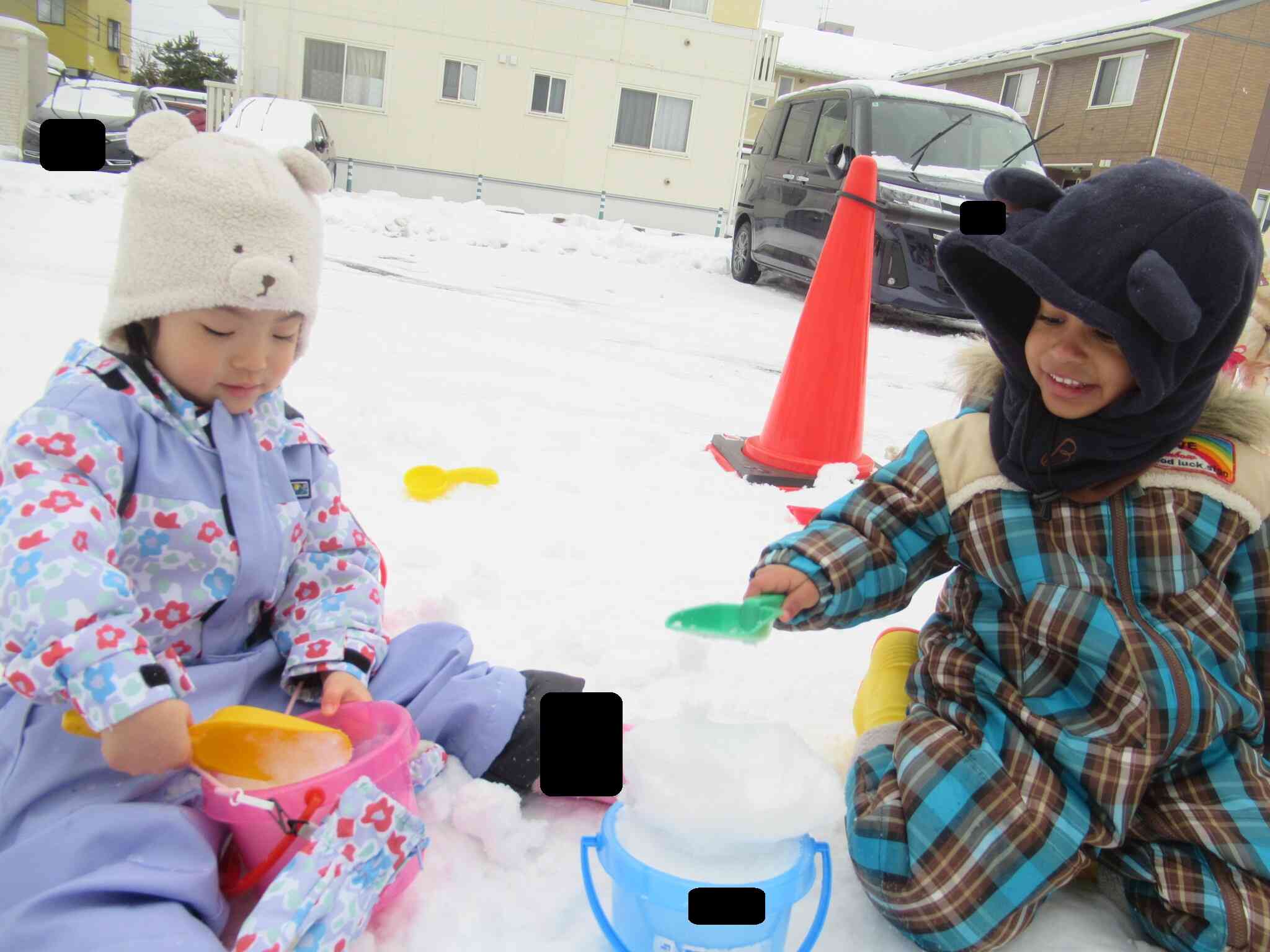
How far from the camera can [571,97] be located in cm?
1526

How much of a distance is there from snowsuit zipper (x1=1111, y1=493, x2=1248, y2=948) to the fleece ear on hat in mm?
323

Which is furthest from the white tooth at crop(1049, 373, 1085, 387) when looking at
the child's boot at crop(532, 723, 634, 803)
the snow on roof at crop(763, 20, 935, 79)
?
the snow on roof at crop(763, 20, 935, 79)

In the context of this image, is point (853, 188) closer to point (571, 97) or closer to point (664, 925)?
point (664, 925)

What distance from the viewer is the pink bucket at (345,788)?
1178 millimetres

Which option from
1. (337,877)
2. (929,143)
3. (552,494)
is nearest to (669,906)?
(337,877)

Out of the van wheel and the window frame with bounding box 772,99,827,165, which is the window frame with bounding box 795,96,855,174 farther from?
the van wheel

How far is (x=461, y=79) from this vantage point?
15031mm

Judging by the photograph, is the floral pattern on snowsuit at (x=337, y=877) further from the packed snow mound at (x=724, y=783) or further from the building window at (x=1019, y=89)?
the building window at (x=1019, y=89)

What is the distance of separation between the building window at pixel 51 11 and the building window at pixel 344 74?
1178 cm

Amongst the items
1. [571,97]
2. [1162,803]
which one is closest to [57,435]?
[1162,803]

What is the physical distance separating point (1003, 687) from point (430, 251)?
8002mm

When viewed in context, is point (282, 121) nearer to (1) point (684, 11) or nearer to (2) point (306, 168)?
(1) point (684, 11)

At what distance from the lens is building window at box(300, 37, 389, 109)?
1457cm

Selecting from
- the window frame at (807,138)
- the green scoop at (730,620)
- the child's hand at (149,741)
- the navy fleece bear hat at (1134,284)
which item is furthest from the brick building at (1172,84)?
the child's hand at (149,741)
